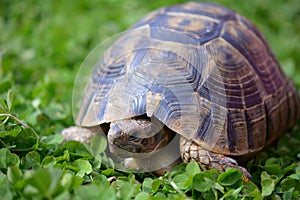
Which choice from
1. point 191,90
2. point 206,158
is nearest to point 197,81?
point 191,90

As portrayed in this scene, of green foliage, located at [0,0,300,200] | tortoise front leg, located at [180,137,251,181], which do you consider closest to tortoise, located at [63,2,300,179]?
tortoise front leg, located at [180,137,251,181]

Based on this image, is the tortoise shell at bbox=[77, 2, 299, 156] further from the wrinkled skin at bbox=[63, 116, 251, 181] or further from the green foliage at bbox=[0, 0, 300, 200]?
the green foliage at bbox=[0, 0, 300, 200]

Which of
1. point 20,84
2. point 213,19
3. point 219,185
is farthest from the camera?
point 20,84

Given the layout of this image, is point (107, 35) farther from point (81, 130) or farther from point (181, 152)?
point (181, 152)

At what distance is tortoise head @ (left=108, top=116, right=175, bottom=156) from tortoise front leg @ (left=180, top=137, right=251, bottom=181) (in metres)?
0.15

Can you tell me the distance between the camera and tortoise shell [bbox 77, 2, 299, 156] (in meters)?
2.86

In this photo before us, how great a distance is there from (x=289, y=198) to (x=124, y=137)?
0.95 metres

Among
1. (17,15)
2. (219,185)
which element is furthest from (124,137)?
(17,15)

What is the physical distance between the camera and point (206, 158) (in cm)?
286

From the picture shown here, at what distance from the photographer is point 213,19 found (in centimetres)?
341

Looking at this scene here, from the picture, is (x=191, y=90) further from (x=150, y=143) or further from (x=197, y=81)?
(x=150, y=143)

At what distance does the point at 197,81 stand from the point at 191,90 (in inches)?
3.2

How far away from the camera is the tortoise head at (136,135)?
270 cm

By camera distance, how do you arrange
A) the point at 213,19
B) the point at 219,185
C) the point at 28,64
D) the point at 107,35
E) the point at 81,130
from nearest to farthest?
1. the point at 219,185
2. the point at 81,130
3. the point at 213,19
4. the point at 28,64
5. the point at 107,35
